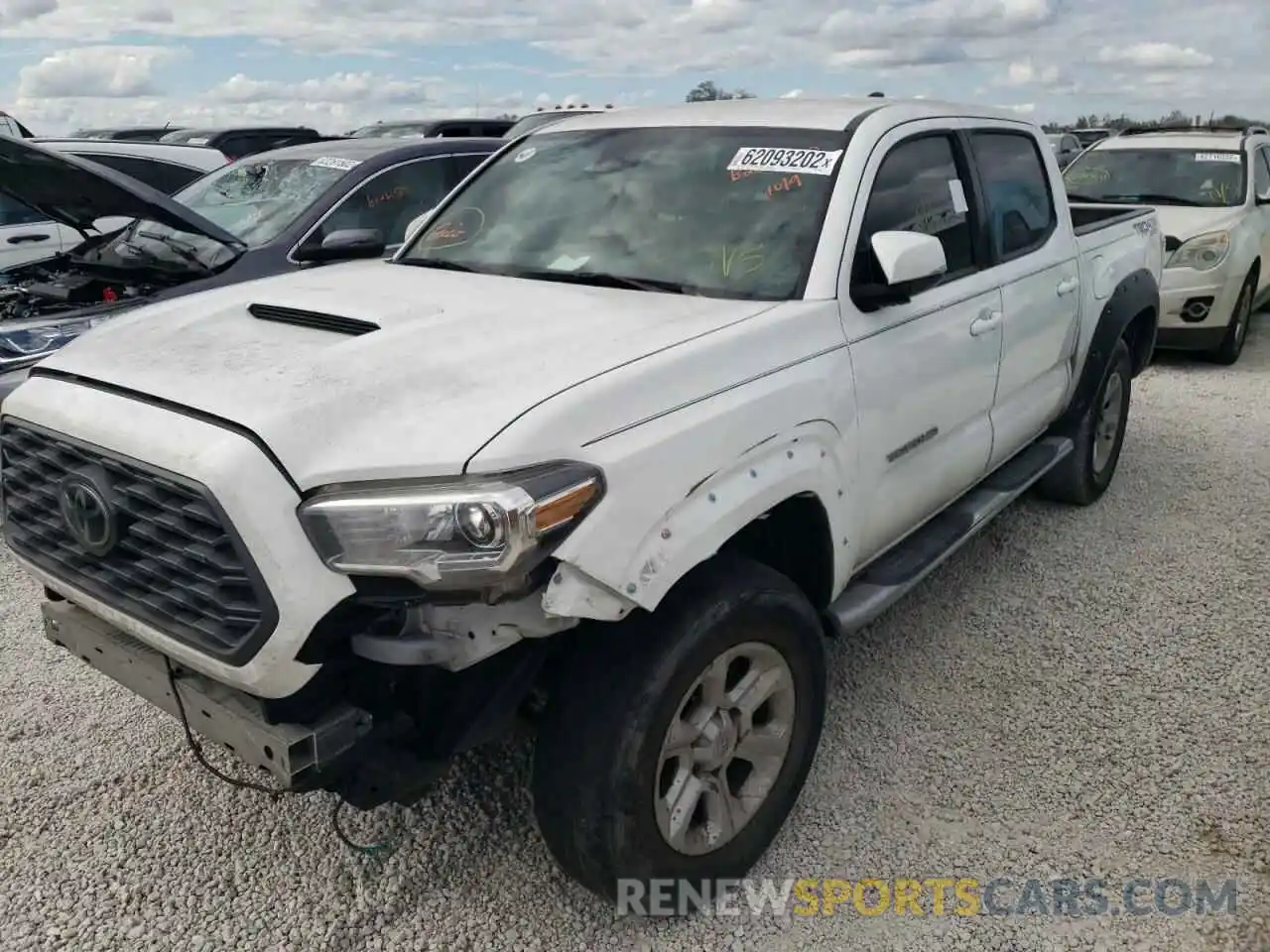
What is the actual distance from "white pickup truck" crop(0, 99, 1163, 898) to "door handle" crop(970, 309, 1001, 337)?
5 centimetres

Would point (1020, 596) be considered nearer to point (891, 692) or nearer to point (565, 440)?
point (891, 692)

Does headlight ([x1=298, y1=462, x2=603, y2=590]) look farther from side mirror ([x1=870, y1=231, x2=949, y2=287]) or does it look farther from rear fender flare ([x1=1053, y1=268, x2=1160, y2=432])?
rear fender flare ([x1=1053, y1=268, x2=1160, y2=432])

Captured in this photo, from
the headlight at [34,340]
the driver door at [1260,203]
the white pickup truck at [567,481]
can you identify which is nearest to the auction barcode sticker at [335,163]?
the headlight at [34,340]

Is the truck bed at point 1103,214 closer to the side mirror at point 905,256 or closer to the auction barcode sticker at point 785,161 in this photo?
the auction barcode sticker at point 785,161

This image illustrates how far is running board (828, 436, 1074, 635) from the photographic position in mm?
3184

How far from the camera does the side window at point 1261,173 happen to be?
9273 millimetres

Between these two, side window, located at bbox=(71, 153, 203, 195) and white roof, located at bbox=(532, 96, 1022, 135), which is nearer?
white roof, located at bbox=(532, 96, 1022, 135)

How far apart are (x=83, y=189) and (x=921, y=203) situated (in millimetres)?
4039

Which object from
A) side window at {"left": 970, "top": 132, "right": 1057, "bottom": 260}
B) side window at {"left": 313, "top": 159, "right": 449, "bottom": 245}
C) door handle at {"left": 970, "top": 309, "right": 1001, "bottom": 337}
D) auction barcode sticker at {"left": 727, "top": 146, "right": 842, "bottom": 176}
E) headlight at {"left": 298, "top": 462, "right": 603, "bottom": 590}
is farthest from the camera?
side window at {"left": 313, "top": 159, "right": 449, "bottom": 245}

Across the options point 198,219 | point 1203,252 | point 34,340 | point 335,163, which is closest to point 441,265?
point 198,219

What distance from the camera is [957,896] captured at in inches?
109

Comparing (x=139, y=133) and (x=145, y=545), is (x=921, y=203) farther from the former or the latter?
(x=139, y=133)

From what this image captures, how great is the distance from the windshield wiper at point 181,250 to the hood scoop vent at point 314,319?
2.71 meters

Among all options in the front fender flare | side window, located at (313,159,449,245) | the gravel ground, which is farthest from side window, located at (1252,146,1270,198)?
the front fender flare
